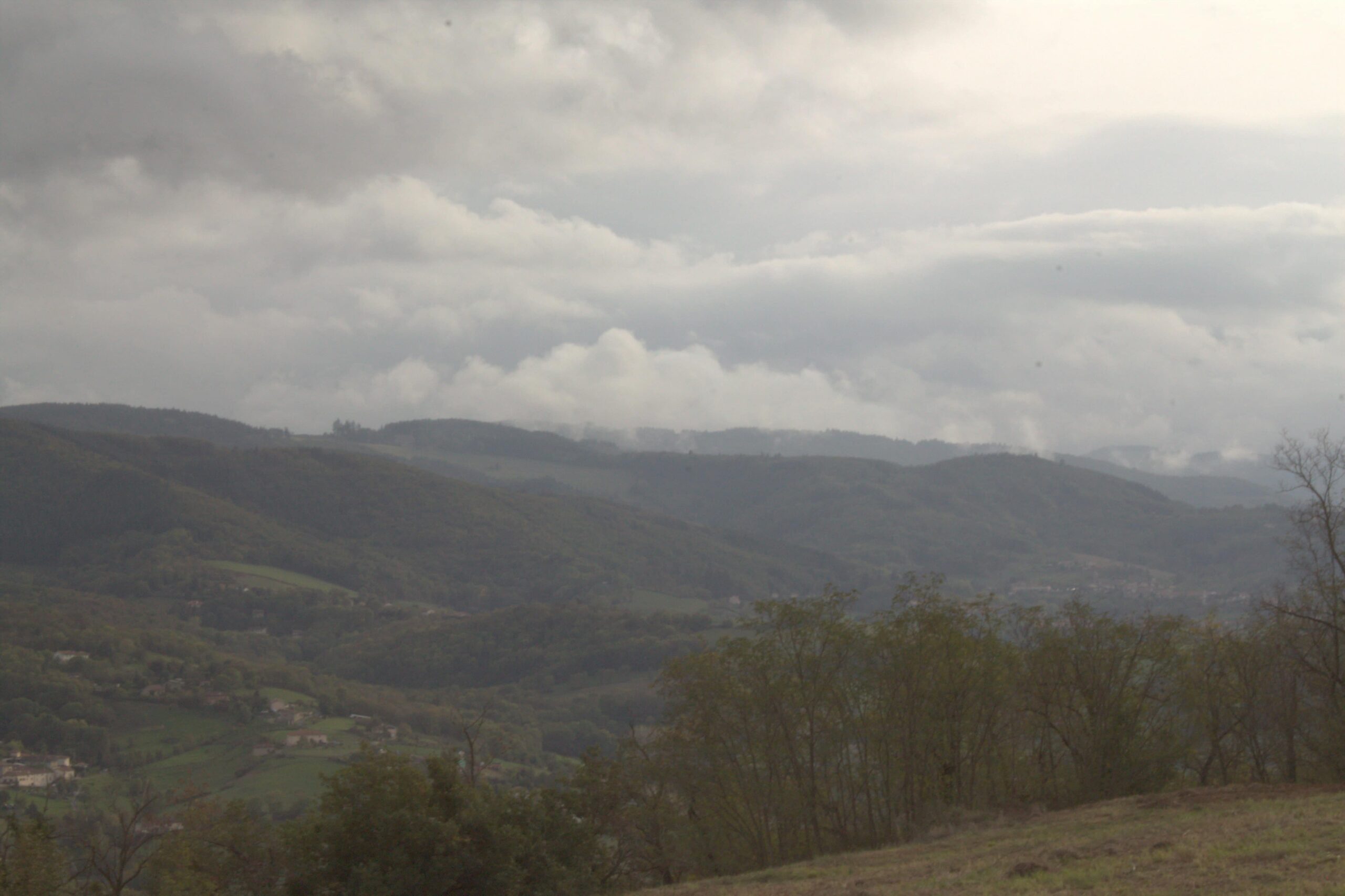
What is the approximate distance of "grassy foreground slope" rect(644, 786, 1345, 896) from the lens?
69.5 feet

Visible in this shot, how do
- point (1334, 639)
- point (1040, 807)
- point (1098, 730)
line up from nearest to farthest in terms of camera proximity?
1. point (1334, 639)
2. point (1040, 807)
3. point (1098, 730)

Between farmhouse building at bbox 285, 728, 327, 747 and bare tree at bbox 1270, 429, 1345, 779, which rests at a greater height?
bare tree at bbox 1270, 429, 1345, 779

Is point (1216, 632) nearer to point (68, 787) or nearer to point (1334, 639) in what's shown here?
point (1334, 639)

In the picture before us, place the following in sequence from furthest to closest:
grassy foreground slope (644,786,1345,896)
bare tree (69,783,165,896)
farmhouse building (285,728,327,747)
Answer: farmhouse building (285,728,327,747), bare tree (69,783,165,896), grassy foreground slope (644,786,1345,896)

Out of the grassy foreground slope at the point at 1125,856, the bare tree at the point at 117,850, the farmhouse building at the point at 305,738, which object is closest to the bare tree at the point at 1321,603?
the grassy foreground slope at the point at 1125,856

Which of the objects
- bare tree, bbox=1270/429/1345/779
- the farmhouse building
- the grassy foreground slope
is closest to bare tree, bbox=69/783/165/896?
the grassy foreground slope

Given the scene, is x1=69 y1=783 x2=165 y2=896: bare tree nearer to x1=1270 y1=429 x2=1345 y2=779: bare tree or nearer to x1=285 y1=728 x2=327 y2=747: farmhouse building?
x1=1270 y1=429 x2=1345 y2=779: bare tree

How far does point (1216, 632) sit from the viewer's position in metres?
47.3

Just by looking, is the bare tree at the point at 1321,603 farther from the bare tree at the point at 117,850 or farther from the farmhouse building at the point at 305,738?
the farmhouse building at the point at 305,738

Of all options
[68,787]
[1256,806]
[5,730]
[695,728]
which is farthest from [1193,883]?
[5,730]

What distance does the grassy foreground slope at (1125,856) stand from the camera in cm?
2117

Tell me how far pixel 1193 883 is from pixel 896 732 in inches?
1159

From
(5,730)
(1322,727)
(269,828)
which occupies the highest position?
(1322,727)

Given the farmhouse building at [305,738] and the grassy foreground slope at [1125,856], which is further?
the farmhouse building at [305,738]
